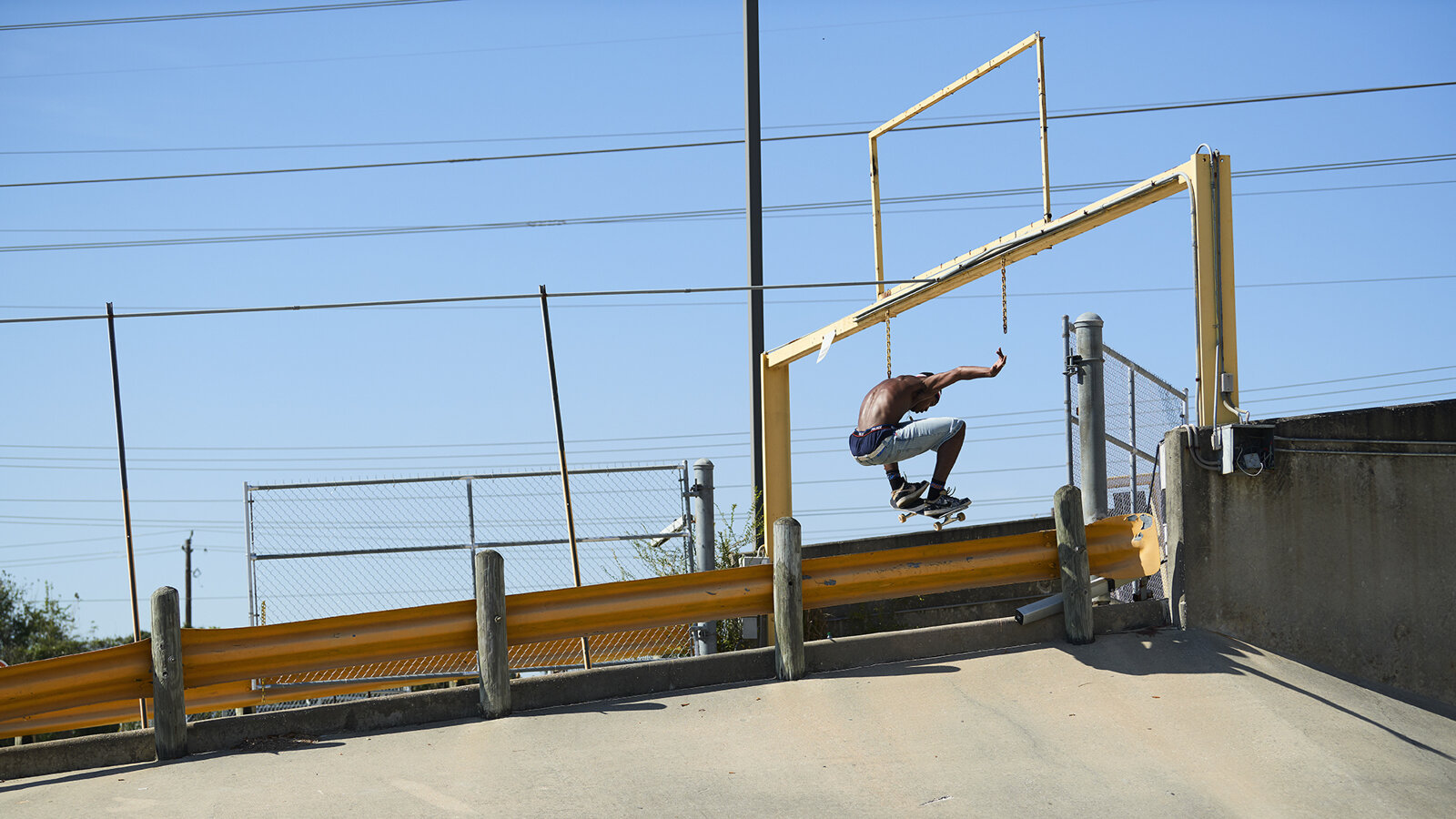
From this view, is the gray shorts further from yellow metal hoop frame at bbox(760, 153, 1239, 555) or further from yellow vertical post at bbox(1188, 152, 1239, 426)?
yellow vertical post at bbox(1188, 152, 1239, 426)

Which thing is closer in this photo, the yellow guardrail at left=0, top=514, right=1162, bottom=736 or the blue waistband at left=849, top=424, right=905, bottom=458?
the yellow guardrail at left=0, top=514, right=1162, bottom=736

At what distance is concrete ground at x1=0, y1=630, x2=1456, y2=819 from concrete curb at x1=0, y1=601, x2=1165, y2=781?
14cm

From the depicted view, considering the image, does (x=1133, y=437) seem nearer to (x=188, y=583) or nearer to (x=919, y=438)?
(x=919, y=438)

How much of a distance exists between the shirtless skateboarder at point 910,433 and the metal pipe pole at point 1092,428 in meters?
1.26

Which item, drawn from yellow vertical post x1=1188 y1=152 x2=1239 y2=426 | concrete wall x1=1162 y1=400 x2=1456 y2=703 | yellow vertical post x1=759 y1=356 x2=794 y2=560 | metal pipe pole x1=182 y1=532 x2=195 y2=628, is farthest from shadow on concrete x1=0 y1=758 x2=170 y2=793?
metal pipe pole x1=182 y1=532 x2=195 y2=628

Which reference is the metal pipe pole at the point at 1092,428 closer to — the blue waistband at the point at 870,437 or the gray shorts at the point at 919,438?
the gray shorts at the point at 919,438

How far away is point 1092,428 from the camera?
10.8 m

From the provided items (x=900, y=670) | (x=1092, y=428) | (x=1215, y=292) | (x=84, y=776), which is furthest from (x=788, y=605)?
(x=84, y=776)

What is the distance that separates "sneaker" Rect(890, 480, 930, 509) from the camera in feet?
33.7

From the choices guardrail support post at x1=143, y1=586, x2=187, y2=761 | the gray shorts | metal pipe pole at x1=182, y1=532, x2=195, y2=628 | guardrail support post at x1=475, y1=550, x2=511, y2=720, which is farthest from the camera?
metal pipe pole at x1=182, y1=532, x2=195, y2=628

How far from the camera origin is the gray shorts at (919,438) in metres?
10.2

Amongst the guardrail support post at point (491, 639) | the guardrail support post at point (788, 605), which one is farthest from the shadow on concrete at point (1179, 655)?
the guardrail support post at point (491, 639)

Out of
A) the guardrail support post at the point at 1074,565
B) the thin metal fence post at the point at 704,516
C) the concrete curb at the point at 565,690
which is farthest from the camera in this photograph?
the thin metal fence post at the point at 704,516

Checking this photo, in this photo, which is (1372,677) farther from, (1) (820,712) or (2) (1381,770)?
(1) (820,712)
